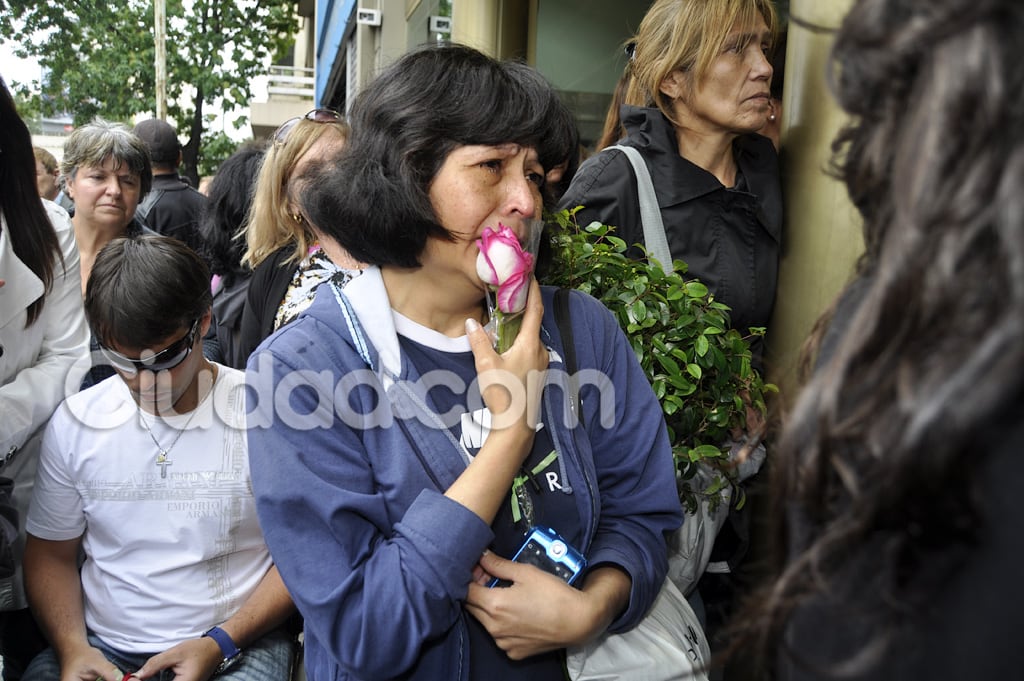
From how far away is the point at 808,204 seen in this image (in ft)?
9.83

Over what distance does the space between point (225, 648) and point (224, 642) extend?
0.6 inches

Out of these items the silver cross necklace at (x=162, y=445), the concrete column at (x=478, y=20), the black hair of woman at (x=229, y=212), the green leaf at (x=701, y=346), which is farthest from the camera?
the concrete column at (x=478, y=20)

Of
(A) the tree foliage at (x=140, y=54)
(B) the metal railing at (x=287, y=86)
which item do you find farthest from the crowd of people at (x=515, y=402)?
(B) the metal railing at (x=287, y=86)

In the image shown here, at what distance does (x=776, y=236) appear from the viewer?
306 cm

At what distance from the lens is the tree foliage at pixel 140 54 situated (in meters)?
5.18

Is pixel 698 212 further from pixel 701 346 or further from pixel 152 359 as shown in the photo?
pixel 152 359

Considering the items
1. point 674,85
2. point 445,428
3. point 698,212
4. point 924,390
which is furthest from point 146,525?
point 924,390

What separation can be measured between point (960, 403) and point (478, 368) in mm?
1186

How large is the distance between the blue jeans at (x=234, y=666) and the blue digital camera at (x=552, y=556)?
1143 millimetres

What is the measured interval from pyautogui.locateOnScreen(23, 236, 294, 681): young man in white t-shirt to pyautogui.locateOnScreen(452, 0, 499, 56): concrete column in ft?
14.2

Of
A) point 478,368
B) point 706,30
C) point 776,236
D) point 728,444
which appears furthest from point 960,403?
point 706,30

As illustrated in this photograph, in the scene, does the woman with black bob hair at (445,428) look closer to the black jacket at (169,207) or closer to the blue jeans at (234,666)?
the blue jeans at (234,666)

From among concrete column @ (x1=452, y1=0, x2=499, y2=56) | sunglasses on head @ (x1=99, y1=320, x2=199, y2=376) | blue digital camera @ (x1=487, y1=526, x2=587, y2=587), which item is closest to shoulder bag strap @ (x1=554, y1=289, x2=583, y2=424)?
blue digital camera @ (x1=487, y1=526, x2=587, y2=587)

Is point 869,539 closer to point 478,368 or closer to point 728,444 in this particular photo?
point 478,368
